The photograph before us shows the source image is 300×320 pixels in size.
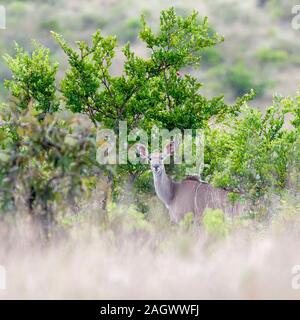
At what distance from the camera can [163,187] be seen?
14133 mm

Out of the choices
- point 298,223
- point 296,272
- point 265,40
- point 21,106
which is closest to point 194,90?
point 21,106

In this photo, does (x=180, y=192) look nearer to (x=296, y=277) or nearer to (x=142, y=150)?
(x=142, y=150)

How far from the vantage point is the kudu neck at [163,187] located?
14.0 meters

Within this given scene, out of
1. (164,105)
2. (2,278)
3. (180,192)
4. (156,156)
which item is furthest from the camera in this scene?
(164,105)

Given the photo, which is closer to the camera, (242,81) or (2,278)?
(2,278)

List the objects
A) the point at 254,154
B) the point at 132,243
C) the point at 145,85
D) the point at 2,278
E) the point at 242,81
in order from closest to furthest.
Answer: the point at 2,278 < the point at 132,243 < the point at 254,154 < the point at 145,85 < the point at 242,81

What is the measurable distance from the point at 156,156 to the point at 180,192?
79 cm

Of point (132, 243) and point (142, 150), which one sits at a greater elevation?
point (142, 150)

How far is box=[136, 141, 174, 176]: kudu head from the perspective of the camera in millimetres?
13641

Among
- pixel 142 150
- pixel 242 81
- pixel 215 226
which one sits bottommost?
pixel 215 226

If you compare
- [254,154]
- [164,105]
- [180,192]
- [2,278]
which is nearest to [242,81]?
[164,105]

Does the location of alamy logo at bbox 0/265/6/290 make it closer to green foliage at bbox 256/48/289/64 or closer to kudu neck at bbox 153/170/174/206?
kudu neck at bbox 153/170/174/206

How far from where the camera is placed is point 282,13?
2251 inches
